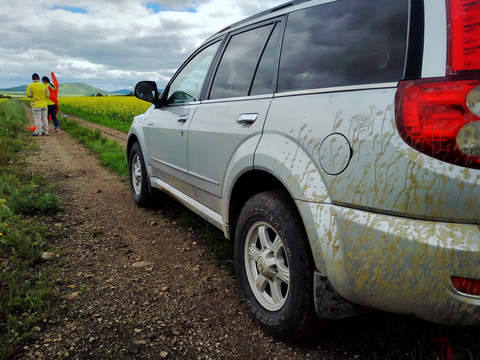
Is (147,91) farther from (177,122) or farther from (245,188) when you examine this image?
(245,188)

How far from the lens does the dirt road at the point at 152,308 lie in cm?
209

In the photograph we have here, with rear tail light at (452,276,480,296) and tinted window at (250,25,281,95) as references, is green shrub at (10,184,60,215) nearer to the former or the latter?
tinted window at (250,25,281,95)

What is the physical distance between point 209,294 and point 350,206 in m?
1.48

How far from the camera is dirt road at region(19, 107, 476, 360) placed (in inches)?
82.3

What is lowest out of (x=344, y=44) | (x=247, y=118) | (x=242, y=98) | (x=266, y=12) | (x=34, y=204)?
(x=34, y=204)

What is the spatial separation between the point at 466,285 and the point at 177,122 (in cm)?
253

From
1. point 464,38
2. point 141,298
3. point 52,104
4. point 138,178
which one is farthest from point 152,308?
point 52,104

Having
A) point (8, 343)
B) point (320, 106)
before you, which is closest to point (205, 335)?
point (8, 343)

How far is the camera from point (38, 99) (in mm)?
12789

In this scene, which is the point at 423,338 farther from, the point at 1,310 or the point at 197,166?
the point at 1,310

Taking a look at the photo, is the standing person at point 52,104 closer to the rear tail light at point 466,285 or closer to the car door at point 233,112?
the car door at point 233,112

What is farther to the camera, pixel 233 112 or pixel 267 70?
pixel 233 112

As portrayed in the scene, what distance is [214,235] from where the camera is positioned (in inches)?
146

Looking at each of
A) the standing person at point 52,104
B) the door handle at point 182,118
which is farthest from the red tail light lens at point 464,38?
the standing person at point 52,104
